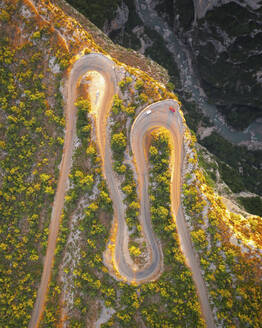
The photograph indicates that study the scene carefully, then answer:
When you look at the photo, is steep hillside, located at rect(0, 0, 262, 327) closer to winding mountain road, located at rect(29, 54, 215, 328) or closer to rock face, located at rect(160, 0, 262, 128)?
winding mountain road, located at rect(29, 54, 215, 328)

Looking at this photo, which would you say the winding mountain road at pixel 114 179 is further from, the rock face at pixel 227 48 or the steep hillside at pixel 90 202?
the rock face at pixel 227 48

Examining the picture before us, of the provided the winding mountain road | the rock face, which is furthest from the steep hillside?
the rock face

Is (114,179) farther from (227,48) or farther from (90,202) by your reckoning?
(227,48)

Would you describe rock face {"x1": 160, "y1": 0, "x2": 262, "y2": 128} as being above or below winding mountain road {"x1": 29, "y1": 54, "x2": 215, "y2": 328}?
above

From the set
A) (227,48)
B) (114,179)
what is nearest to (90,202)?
(114,179)

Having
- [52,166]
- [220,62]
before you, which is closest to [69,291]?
[52,166]

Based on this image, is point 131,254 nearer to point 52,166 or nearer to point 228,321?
point 228,321
